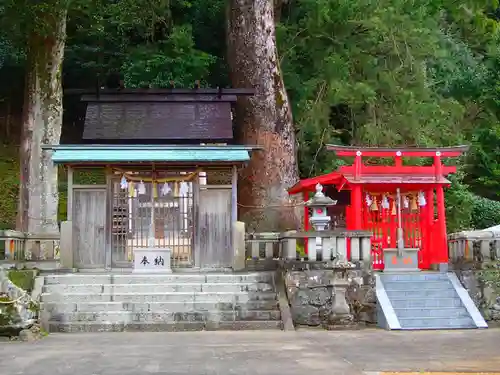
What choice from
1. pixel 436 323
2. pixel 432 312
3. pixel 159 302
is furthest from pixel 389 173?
pixel 159 302

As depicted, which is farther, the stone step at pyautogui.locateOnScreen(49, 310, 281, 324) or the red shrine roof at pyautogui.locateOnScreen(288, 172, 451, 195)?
the red shrine roof at pyautogui.locateOnScreen(288, 172, 451, 195)

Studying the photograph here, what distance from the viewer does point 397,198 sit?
16281 millimetres

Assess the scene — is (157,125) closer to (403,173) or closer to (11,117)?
(403,173)

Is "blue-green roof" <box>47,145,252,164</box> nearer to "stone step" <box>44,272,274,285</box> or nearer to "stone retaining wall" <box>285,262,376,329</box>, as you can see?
"stone step" <box>44,272,274,285</box>

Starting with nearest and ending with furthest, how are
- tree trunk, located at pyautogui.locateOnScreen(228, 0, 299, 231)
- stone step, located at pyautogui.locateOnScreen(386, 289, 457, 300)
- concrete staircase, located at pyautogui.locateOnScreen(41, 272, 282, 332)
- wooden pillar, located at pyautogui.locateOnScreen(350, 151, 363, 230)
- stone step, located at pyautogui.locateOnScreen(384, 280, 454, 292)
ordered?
concrete staircase, located at pyautogui.locateOnScreen(41, 272, 282, 332) < stone step, located at pyautogui.locateOnScreen(386, 289, 457, 300) < stone step, located at pyautogui.locateOnScreen(384, 280, 454, 292) < wooden pillar, located at pyautogui.locateOnScreen(350, 151, 363, 230) < tree trunk, located at pyautogui.locateOnScreen(228, 0, 299, 231)

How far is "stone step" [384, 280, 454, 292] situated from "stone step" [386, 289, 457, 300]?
0.32 feet

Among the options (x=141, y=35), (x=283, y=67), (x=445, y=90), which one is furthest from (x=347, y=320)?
(x=445, y=90)

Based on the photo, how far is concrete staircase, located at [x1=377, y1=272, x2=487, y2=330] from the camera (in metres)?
12.6

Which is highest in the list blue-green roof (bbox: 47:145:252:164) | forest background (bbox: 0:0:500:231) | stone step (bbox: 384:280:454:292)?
forest background (bbox: 0:0:500:231)

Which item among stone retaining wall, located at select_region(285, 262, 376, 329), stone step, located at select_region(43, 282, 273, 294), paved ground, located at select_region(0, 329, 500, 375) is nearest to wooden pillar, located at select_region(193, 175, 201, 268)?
stone step, located at select_region(43, 282, 273, 294)

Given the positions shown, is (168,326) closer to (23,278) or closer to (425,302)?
(23,278)

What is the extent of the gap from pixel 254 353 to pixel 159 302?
4314mm

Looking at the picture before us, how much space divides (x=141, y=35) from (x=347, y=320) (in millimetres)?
15626

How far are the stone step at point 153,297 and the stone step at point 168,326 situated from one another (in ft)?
2.34
